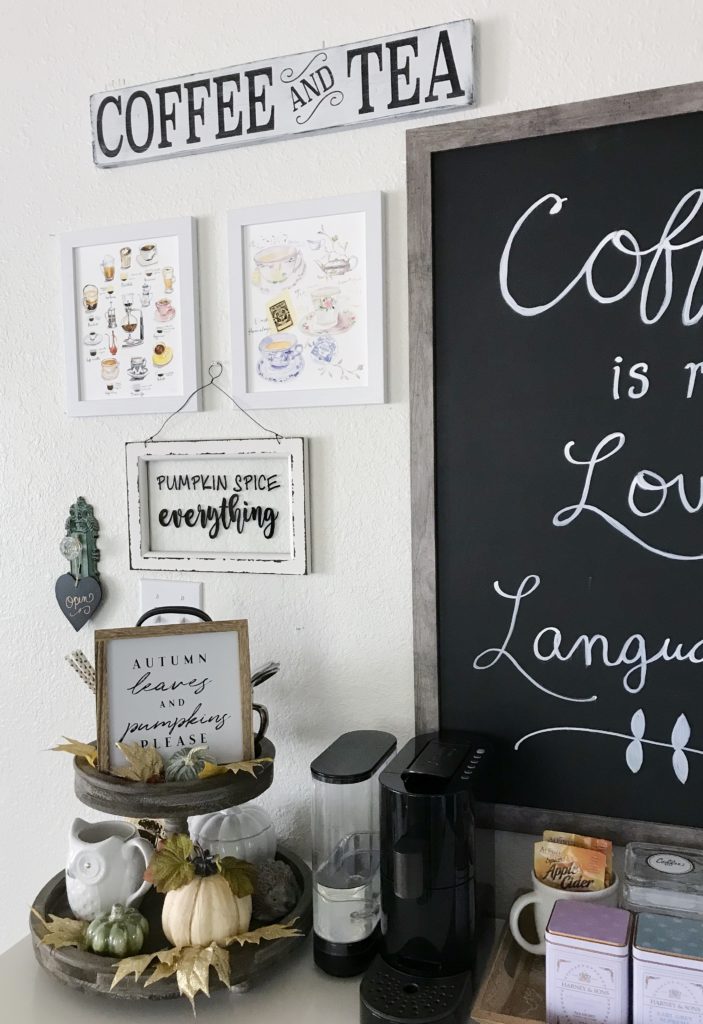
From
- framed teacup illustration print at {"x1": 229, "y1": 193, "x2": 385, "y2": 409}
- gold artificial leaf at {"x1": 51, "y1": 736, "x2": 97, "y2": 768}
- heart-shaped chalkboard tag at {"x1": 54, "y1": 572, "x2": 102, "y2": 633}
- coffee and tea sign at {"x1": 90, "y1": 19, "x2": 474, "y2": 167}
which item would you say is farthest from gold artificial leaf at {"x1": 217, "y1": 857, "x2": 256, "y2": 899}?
coffee and tea sign at {"x1": 90, "y1": 19, "x2": 474, "y2": 167}

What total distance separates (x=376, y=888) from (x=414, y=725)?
221 millimetres

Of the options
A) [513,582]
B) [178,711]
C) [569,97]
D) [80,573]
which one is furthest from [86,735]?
[569,97]

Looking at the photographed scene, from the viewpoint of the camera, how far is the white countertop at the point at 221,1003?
3.28 ft

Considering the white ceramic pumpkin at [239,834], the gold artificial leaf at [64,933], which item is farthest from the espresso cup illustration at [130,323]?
the gold artificial leaf at [64,933]

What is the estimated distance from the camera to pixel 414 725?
1.21m

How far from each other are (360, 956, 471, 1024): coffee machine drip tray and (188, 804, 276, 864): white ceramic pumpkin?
0.25m

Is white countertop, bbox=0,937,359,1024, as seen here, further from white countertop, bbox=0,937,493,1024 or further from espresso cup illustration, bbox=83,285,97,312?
espresso cup illustration, bbox=83,285,97,312

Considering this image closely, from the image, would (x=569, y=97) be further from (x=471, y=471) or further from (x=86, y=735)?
(x=86, y=735)

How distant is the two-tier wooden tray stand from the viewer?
1006 millimetres

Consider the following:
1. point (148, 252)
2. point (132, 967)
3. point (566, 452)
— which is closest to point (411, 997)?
point (132, 967)

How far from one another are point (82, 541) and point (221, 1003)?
0.70 metres

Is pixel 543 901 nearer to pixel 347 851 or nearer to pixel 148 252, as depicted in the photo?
pixel 347 851

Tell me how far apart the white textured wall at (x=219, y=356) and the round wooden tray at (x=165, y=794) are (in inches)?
8.9

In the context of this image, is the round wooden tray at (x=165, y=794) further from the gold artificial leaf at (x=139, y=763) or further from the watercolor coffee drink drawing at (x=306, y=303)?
the watercolor coffee drink drawing at (x=306, y=303)
